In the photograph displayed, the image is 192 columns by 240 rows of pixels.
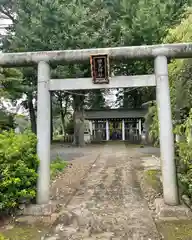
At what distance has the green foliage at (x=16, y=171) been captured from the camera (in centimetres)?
521

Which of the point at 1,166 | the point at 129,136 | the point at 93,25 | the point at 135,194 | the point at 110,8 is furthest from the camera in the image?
the point at 129,136

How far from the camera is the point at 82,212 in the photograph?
578 centimetres

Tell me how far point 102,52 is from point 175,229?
3.61 m

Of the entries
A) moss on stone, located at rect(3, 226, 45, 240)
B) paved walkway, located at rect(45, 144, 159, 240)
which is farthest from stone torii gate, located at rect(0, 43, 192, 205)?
moss on stone, located at rect(3, 226, 45, 240)

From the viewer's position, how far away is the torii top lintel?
19.1 ft

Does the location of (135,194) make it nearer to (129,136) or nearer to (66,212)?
(66,212)

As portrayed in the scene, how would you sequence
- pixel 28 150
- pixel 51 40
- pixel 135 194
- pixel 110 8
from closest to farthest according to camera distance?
pixel 28 150 < pixel 135 194 < pixel 51 40 < pixel 110 8

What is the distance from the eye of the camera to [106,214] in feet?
18.5

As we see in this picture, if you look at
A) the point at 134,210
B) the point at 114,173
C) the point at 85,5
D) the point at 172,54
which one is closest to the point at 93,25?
the point at 85,5

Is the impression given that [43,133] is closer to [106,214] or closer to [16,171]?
[16,171]

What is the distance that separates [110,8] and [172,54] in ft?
53.8

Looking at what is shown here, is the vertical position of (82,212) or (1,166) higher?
(1,166)

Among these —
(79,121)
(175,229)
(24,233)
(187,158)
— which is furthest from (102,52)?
(79,121)

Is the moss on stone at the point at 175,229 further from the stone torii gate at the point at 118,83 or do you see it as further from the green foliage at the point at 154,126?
the green foliage at the point at 154,126
